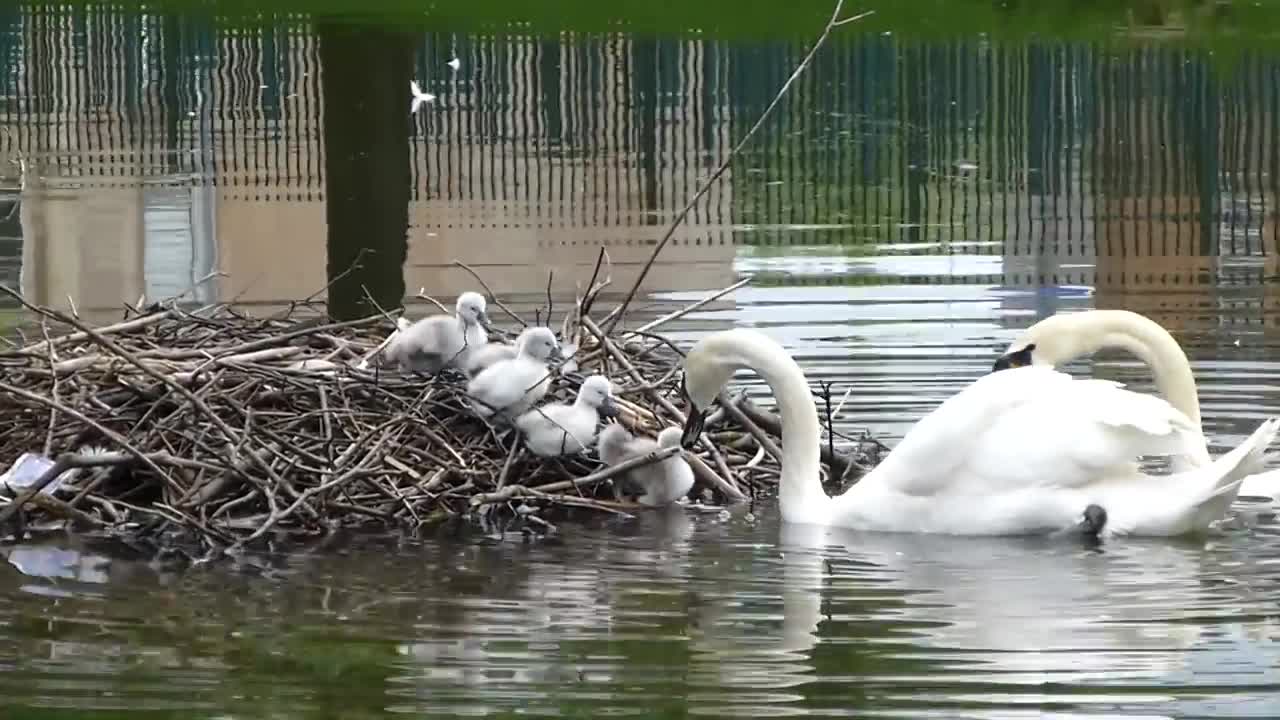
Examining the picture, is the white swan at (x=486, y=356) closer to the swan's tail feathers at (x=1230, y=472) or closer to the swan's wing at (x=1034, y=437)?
the swan's wing at (x=1034, y=437)

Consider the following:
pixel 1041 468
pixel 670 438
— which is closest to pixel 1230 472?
pixel 1041 468

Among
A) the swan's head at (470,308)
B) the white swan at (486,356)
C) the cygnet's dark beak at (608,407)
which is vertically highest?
the swan's head at (470,308)

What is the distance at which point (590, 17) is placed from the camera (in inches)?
1350

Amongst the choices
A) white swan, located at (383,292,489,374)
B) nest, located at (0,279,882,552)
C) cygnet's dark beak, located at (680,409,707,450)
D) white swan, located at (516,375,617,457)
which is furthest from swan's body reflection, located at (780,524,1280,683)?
white swan, located at (383,292,489,374)

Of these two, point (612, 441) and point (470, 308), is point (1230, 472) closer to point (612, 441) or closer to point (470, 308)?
→ point (612, 441)

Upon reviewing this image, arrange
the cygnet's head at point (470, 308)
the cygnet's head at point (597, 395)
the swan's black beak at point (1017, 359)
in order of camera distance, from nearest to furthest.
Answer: the cygnet's head at point (597, 395) → the cygnet's head at point (470, 308) → the swan's black beak at point (1017, 359)

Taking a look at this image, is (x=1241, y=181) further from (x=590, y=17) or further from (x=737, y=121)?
(x=590, y=17)

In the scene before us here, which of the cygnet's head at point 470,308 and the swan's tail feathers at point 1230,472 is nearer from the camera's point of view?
the swan's tail feathers at point 1230,472

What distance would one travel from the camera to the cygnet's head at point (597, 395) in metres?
9.70

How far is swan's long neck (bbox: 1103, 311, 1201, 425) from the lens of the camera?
10.1 metres

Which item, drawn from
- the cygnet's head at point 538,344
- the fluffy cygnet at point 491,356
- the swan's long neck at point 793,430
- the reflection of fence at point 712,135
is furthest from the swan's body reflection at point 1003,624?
the reflection of fence at point 712,135

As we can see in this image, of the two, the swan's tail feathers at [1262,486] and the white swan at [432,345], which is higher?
the white swan at [432,345]

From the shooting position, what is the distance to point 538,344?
9797 millimetres

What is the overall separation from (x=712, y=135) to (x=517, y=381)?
16985 millimetres
